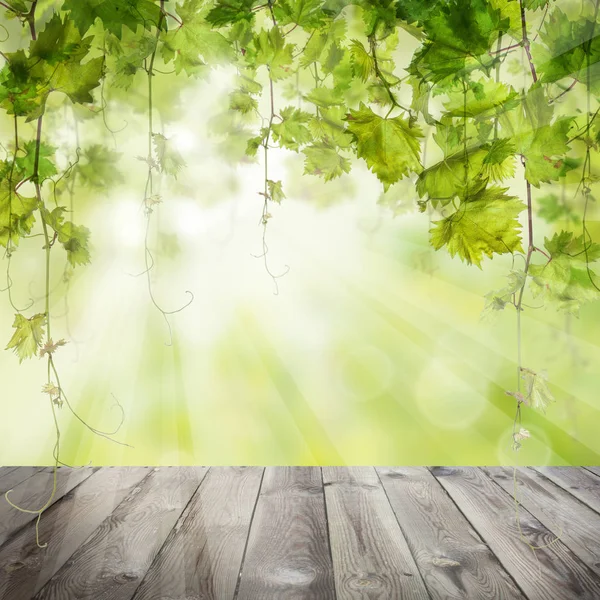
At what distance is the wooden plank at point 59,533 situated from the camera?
3.18 feet

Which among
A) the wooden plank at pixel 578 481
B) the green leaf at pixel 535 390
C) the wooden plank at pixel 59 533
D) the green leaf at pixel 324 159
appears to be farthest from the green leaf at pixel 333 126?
the wooden plank at pixel 578 481

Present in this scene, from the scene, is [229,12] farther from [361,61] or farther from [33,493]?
[33,493]

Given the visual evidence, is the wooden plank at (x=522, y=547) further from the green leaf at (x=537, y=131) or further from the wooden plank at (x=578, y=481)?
the green leaf at (x=537, y=131)

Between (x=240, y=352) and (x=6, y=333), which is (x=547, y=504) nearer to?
(x=240, y=352)

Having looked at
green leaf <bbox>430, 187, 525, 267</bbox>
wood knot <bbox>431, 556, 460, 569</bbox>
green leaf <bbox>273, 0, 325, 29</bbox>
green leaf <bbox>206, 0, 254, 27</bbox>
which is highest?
green leaf <bbox>273, 0, 325, 29</bbox>

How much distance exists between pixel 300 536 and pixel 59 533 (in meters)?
0.49

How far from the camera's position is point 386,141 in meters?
0.51

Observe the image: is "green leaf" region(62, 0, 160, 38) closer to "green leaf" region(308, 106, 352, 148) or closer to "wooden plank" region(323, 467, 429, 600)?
"green leaf" region(308, 106, 352, 148)

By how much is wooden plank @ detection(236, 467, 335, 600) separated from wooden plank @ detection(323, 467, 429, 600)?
0.02m

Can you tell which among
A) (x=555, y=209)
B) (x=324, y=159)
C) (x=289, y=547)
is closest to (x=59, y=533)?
(x=289, y=547)

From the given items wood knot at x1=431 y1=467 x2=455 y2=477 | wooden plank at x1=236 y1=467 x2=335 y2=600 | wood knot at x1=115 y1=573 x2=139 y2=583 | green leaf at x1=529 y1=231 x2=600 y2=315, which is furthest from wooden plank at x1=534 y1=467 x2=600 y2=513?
wood knot at x1=115 y1=573 x2=139 y2=583

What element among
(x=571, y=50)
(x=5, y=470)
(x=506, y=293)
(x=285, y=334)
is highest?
(x=571, y=50)

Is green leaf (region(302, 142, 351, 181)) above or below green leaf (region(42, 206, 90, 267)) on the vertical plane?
above

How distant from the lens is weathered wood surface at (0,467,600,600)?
95 centimetres
